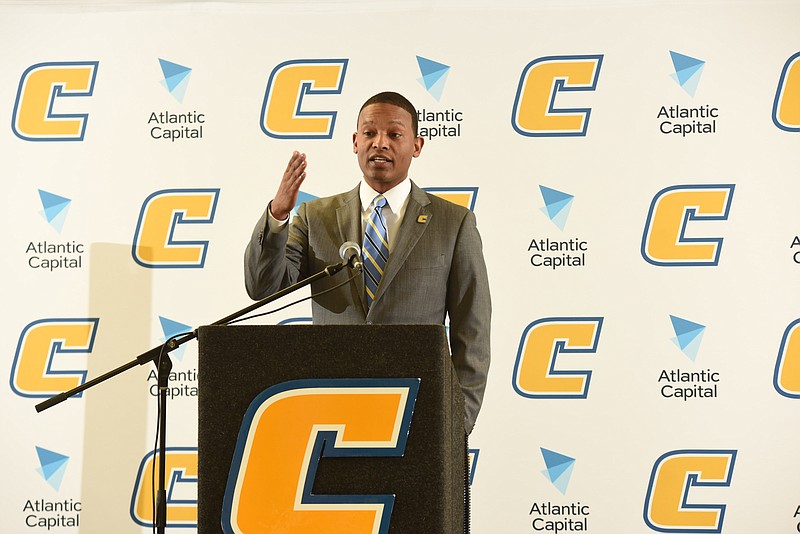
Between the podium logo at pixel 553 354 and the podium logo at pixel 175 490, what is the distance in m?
1.42

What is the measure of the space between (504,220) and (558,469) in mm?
1046

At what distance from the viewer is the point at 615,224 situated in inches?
145

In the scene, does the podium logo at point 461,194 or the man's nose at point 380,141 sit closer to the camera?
the man's nose at point 380,141

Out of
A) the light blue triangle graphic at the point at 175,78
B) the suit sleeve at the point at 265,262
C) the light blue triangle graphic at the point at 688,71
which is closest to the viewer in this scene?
the suit sleeve at the point at 265,262

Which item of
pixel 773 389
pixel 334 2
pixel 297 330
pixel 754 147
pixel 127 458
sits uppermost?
pixel 334 2

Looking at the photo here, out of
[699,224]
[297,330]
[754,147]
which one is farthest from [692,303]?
[297,330]

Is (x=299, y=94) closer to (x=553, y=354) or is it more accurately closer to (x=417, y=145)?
(x=417, y=145)

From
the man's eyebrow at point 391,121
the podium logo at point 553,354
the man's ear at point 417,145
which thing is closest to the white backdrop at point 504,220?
the podium logo at point 553,354

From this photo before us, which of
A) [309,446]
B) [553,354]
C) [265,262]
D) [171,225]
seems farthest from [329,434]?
[171,225]

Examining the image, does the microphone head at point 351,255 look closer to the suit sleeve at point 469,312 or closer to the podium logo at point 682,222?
the suit sleeve at point 469,312

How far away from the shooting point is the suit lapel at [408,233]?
7.72 ft

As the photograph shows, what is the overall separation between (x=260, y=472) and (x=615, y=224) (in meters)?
2.51

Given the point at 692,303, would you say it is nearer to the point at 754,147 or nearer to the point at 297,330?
the point at 754,147

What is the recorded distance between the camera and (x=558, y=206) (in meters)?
3.68
